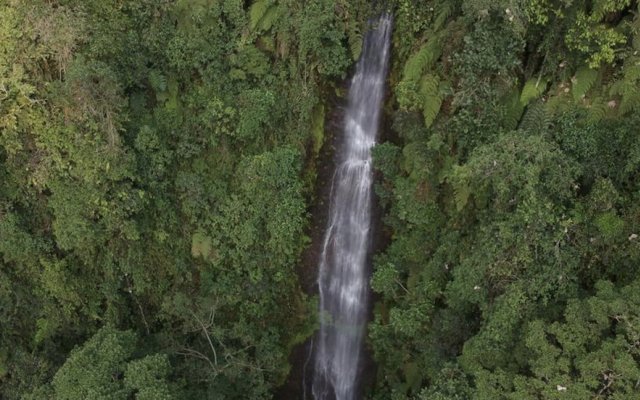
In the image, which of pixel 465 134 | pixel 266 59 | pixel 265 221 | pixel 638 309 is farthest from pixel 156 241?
pixel 638 309

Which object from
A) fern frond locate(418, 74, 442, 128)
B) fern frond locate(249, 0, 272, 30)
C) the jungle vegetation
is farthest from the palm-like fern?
fern frond locate(418, 74, 442, 128)

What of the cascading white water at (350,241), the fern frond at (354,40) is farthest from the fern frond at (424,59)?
the cascading white water at (350,241)

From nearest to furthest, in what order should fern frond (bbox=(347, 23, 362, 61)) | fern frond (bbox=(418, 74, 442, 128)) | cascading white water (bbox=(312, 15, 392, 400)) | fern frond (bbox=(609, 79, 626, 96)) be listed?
fern frond (bbox=(609, 79, 626, 96)) < fern frond (bbox=(418, 74, 442, 128)) < fern frond (bbox=(347, 23, 362, 61)) < cascading white water (bbox=(312, 15, 392, 400))

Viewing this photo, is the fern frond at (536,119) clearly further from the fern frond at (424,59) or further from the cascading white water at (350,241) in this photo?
the cascading white water at (350,241)

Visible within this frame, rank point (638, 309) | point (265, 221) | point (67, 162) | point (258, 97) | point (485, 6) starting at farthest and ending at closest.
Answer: point (265, 221), point (258, 97), point (67, 162), point (485, 6), point (638, 309)

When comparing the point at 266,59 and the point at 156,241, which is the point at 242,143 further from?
the point at 156,241

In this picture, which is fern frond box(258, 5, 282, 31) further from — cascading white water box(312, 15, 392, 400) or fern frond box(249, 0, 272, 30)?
cascading white water box(312, 15, 392, 400)
